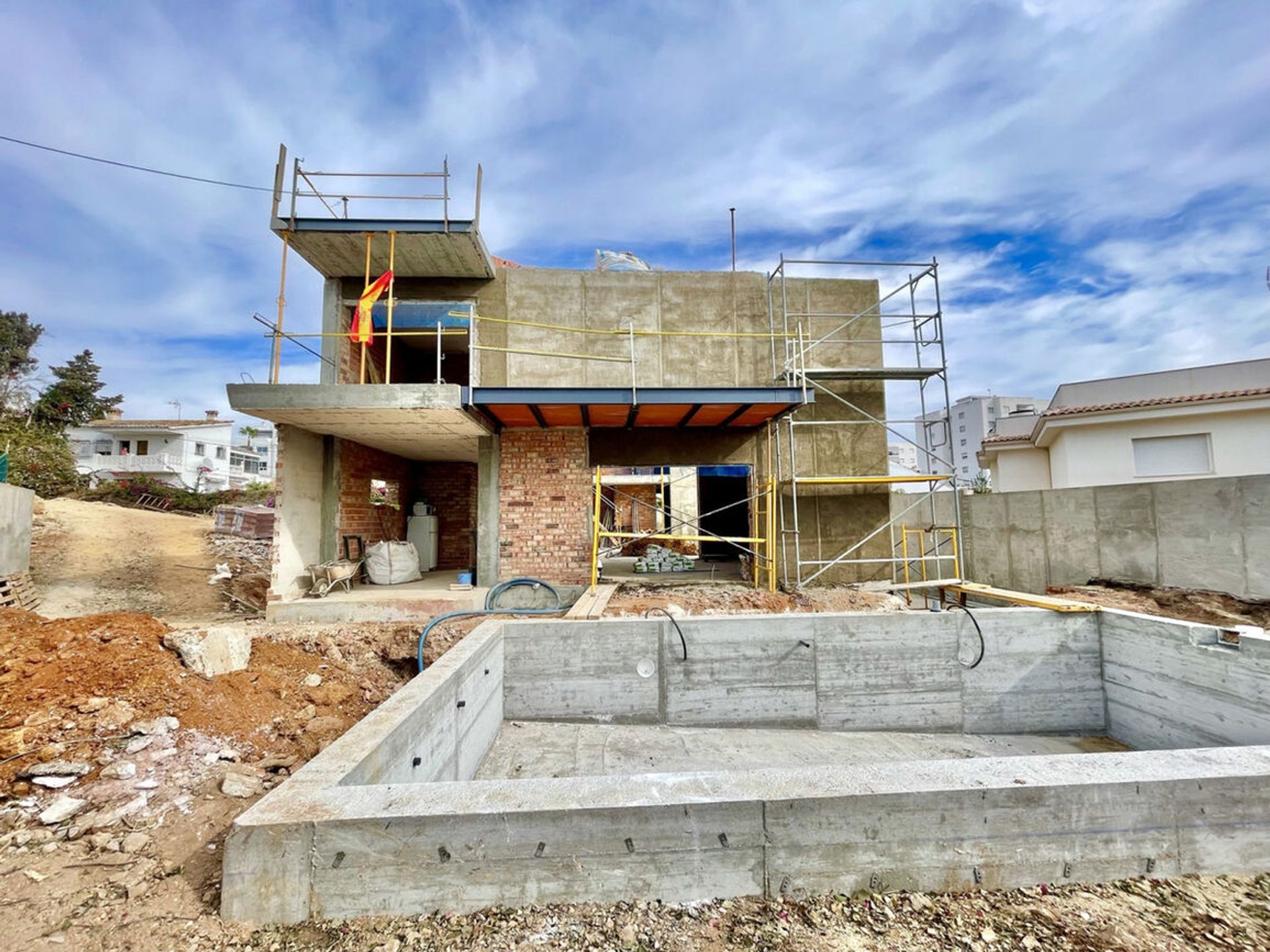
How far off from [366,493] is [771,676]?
7.46 m

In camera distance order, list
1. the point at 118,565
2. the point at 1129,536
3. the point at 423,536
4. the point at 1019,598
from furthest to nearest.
Answer: 1. the point at 118,565
2. the point at 423,536
3. the point at 1129,536
4. the point at 1019,598

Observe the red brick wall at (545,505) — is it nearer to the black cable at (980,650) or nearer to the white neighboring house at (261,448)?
the black cable at (980,650)

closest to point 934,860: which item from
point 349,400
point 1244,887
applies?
point 1244,887

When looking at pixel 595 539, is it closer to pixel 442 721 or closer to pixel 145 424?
pixel 442 721

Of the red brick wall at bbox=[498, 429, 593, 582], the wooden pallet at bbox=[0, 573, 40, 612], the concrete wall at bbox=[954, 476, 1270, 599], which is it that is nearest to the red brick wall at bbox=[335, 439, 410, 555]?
the red brick wall at bbox=[498, 429, 593, 582]

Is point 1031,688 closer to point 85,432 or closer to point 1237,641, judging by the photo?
point 1237,641

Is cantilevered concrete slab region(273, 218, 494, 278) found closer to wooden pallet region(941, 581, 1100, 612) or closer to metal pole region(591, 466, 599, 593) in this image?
metal pole region(591, 466, 599, 593)

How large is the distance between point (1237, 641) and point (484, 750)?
23.3ft

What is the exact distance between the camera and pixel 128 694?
158 inches

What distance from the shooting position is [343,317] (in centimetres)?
849

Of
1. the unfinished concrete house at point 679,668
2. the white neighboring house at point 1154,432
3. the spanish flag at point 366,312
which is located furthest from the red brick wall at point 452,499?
the white neighboring house at point 1154,432

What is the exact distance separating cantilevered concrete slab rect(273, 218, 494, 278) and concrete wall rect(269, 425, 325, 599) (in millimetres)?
2621

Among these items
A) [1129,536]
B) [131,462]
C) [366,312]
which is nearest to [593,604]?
[366,312]

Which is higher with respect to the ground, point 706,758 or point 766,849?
point 766,849
